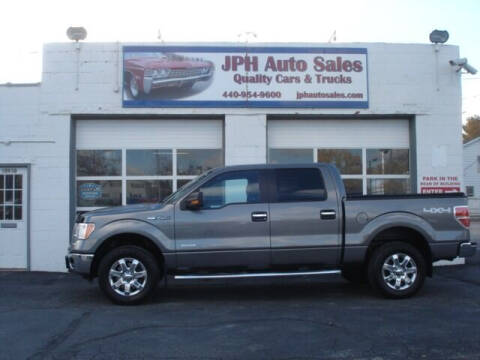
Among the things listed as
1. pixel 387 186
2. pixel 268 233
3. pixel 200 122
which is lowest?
pixel 268 233

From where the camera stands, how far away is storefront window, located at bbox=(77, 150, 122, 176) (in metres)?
12.4

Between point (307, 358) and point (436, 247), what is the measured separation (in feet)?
12.3

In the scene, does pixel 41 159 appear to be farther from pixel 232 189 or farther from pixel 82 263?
pixel 232 189

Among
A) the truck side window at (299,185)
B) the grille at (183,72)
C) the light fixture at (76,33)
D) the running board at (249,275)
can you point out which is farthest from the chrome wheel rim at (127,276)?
the light fixture at (76,33)

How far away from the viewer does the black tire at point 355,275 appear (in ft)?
29.9

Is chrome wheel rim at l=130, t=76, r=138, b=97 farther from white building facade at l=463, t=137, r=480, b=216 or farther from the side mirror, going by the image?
white building facade at l=463, t=137, r=480, b=216

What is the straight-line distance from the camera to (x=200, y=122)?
12.6m

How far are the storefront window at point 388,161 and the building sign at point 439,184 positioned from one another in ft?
1.66

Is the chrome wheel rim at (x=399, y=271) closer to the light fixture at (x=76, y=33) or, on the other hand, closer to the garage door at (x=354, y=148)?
the garage door at (x=354, y=148)

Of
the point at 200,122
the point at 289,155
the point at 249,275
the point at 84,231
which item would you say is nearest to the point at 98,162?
the point at 200,122

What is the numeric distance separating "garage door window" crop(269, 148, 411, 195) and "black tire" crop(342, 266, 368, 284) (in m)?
3.39

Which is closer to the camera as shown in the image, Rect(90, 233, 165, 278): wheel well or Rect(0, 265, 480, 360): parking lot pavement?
Rect(0, 265, 480, 360): parking lot pavement

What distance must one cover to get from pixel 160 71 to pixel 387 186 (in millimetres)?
5833

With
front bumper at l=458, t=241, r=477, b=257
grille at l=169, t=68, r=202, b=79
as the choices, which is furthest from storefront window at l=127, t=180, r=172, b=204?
front bumper at l=458, t=241, r=477, b=257
